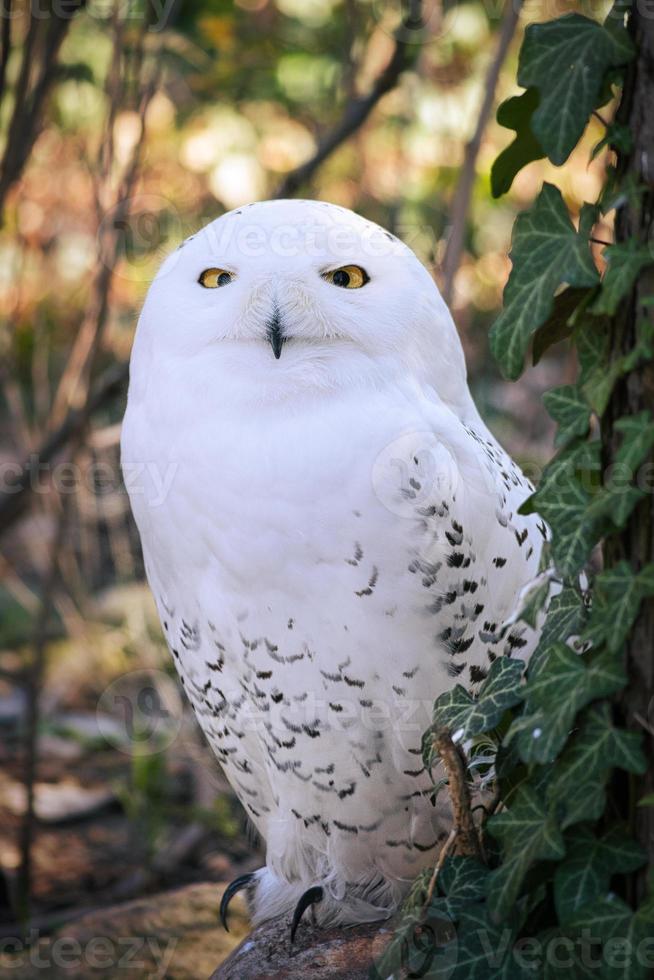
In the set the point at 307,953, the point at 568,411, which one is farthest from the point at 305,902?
the point at 568,411

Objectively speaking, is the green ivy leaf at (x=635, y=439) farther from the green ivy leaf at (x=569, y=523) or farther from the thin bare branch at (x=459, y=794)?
the thin bare branch at (x=459, y=794)

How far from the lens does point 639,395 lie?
53.6 inches

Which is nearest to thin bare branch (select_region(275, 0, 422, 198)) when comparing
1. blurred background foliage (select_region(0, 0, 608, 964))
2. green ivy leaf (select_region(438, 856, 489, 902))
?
blurred background foliage (select_region(0, 0, 608, 964))

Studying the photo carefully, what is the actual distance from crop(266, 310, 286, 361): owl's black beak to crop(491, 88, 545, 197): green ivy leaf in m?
0.47

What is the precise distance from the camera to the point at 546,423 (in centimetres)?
573

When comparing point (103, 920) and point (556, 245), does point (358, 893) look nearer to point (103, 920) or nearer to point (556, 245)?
point (103, 920)

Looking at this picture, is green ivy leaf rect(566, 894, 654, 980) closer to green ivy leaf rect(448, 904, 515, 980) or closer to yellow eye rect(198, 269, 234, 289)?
green ivy leaf rect(448, 904, 515, 980)

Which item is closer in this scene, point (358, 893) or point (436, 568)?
point (436, 568)

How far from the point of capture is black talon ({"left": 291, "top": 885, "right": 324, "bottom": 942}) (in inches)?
88.7

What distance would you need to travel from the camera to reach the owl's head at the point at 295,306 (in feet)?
6.47

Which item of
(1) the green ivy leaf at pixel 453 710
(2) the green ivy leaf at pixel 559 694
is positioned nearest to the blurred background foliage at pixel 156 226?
(1) the green ivy leaf at pixel 453 710

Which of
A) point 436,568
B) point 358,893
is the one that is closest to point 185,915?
point 358,893

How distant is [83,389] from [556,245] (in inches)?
95.8

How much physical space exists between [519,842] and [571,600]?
1.04 feet
